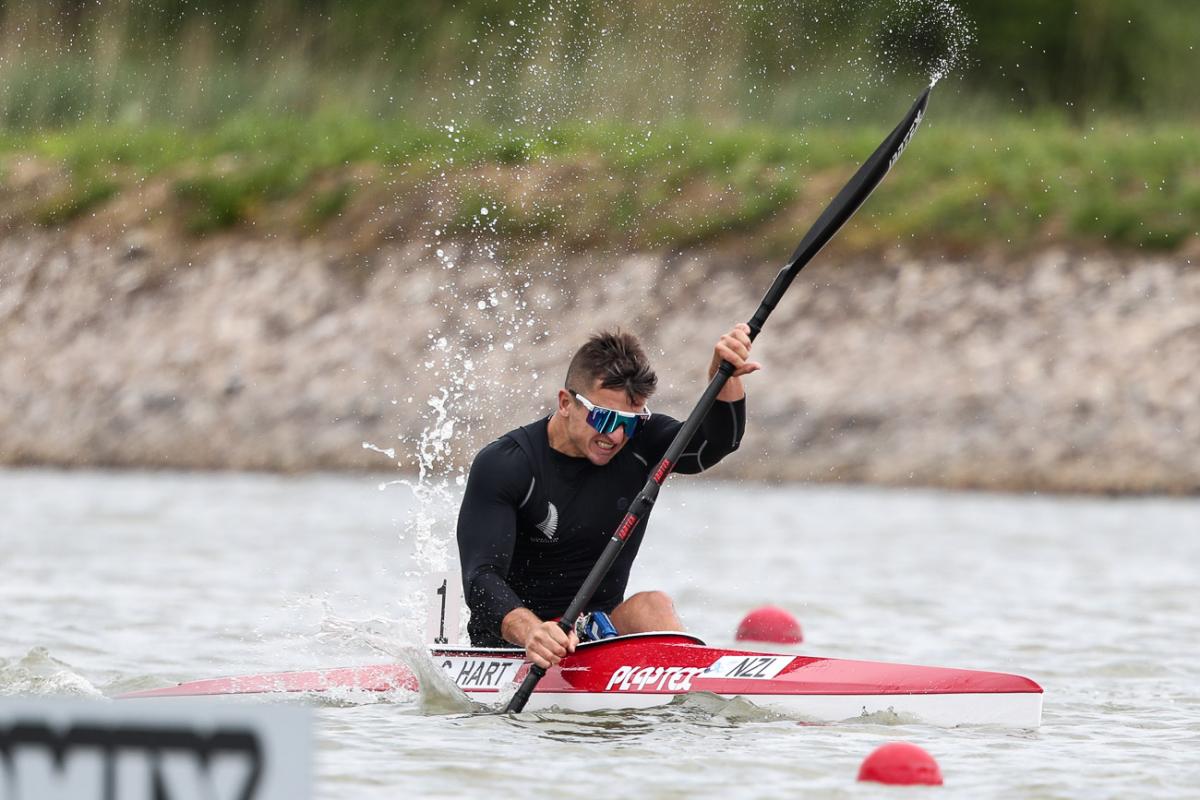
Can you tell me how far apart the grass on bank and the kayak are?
598 inches

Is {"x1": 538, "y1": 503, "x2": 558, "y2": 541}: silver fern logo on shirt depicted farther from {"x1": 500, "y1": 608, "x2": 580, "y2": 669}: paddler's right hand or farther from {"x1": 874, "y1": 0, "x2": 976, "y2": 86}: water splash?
{"x1": 874, "y1": 0, "x2": 976, "y2": 86}: water splash

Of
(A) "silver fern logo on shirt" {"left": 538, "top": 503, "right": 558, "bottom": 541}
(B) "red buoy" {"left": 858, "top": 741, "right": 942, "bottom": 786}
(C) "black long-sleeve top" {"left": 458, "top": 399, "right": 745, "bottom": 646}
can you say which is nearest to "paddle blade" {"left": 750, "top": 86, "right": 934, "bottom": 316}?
(C) "black long-sleeve top" {"left": 458, "top": 399, "right": 745, "bottom": 646}

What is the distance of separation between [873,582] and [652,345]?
27.9 feet

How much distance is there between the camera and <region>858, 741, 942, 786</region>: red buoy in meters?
6.41

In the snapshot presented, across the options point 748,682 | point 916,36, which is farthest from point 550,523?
point 916,36

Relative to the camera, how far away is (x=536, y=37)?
25406 millimetres

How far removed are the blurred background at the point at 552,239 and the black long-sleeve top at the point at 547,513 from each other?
39.8 feet

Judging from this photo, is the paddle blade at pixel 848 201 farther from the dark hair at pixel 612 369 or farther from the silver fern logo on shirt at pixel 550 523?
the silver fern logo on shirt at pixel 550 523

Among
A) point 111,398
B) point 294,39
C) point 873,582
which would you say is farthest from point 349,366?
point 873,582

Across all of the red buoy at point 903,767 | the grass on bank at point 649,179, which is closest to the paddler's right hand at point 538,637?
the red buoy at point 903,767

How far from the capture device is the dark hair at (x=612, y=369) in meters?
7.68

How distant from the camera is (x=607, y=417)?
7707 mm

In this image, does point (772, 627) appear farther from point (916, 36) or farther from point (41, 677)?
point (916, 36)

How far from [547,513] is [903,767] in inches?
82.9
